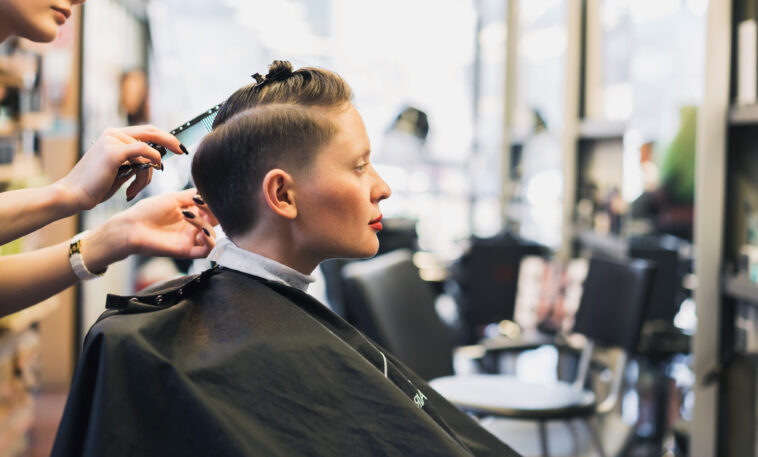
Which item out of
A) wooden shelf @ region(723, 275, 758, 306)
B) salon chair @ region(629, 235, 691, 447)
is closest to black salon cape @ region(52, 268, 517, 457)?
wooden shelf @ region(723, 275, 758, 306)

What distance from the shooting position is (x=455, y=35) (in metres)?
7.22

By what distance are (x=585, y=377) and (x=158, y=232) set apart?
5.89 feet

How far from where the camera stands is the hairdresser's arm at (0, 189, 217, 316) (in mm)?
1381

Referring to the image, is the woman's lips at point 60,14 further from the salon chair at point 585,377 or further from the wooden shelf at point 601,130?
the wooden shelf at point 601,130

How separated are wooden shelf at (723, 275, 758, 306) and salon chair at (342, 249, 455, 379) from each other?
0.88 meters

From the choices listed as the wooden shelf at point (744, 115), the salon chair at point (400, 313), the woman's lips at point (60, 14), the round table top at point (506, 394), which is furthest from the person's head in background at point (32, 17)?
the wooden shelf at point (744, 115)

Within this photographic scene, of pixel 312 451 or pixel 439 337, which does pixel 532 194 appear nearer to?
pixel 439 337

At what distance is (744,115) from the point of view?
2.00 metres

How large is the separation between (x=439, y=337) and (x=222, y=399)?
5.09 feet

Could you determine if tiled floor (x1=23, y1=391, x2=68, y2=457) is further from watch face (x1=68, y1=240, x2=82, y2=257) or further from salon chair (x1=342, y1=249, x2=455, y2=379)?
watch face (x1=68, y1=240, x2=82, y2=257)

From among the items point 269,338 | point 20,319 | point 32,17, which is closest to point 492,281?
point 20,319

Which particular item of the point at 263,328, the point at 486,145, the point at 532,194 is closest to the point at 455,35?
the point at 486,145

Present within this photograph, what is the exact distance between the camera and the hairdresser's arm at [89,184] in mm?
1229

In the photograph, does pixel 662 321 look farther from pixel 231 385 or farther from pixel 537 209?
pixel 231 385
